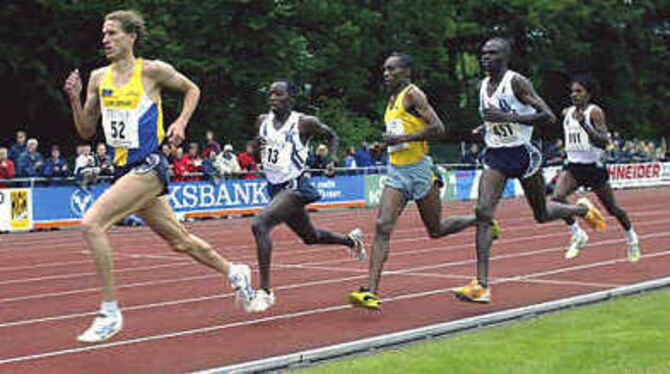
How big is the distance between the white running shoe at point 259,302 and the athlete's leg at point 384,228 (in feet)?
2.77

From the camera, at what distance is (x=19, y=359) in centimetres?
725

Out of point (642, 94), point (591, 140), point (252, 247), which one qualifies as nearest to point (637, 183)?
point (642, 94)

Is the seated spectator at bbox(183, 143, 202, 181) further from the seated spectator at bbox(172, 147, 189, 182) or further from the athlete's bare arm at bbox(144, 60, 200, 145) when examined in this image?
the athlete's bare arm at bbox(144, 60, 200, 145)

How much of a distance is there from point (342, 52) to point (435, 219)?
36215mm

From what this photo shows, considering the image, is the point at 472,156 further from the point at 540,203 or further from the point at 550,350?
the point at 550,350

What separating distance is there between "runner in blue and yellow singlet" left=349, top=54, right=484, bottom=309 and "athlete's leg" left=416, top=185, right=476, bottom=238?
82 mm

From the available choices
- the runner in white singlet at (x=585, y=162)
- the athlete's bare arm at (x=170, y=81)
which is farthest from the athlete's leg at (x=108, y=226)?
the runner in white singlet at (x=585, y=162)

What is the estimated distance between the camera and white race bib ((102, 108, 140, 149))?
7.77 meters

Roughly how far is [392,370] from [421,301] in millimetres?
3278

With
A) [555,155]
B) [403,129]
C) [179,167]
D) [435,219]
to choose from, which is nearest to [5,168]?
[179,167]

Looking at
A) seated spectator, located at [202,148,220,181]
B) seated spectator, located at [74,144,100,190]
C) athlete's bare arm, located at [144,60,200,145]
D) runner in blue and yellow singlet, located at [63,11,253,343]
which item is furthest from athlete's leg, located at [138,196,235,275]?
seated spectator, located at [202,148,220,181]

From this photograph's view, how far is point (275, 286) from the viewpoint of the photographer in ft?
37.0

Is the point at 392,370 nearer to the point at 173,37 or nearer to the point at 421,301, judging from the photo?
the point at 421,301

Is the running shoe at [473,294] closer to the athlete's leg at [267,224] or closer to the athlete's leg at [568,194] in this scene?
the athlete's leg at [267,224]
